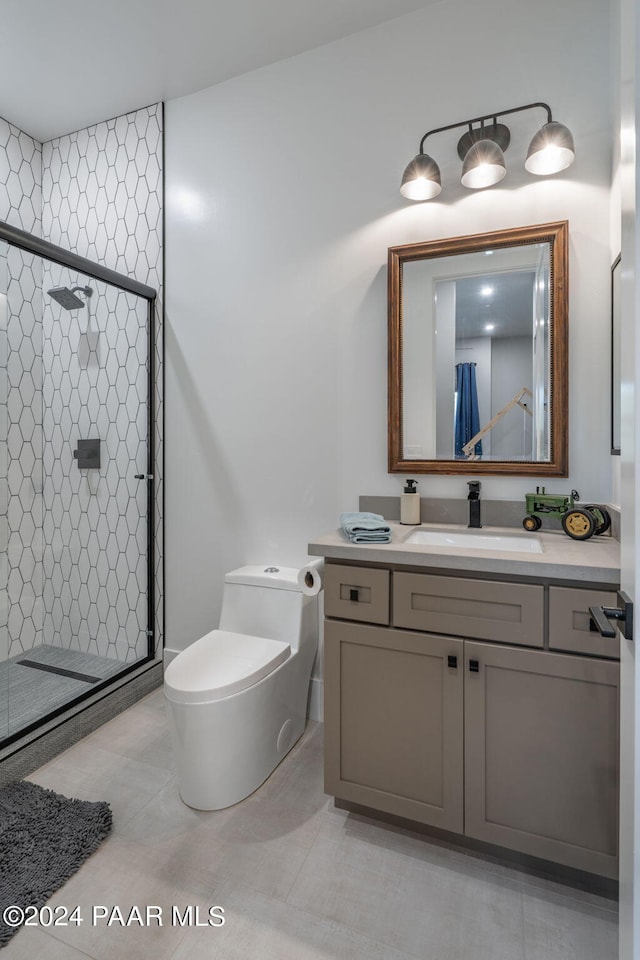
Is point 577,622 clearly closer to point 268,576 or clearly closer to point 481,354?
point 481,354

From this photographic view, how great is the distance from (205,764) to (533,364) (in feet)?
5.97

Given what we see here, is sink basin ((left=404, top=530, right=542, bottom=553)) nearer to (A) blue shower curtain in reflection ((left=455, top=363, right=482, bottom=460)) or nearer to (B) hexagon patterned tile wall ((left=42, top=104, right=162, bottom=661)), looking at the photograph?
(A) blue shower curtain in reflection ((left=455, top=363, right=482, bottom=460))

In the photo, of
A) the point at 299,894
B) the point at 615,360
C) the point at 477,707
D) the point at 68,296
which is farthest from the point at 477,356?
the point at 68,296

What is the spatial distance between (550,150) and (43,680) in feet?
10.1

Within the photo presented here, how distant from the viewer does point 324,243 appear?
2080mm

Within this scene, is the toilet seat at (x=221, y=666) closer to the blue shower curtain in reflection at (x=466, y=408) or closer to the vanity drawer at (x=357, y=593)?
the vanity drawer at (x=357, y=593)

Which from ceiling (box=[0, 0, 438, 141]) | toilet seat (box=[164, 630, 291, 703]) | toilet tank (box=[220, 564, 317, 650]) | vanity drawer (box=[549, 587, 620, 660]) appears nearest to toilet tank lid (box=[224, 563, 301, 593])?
toilet tank (box=[220, 564, 317, 650])

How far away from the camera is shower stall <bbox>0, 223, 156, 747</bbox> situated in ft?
8.04

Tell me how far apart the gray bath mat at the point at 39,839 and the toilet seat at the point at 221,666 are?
47 cm

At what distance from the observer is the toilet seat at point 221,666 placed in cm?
156

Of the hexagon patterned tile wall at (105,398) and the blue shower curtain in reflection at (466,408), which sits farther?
the hexagon patterned tile wall at (105,398)

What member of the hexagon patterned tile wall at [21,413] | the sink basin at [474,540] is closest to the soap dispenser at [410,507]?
the sink basin at [474,540]

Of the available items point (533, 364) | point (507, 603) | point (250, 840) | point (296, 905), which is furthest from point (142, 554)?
point (533, 364)

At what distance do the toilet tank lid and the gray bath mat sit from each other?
3.00 feet
